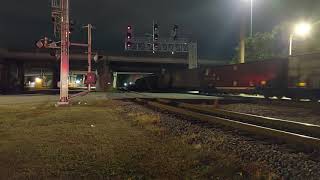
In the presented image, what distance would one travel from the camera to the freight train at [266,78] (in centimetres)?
2749

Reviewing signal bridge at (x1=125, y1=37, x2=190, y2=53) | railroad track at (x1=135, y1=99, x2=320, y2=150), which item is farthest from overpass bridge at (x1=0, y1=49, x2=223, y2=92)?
railroad track at (x1=135, y1=99, x2=320, y2=150)

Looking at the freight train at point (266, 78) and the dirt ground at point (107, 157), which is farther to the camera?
the freight train at point (266, 78)

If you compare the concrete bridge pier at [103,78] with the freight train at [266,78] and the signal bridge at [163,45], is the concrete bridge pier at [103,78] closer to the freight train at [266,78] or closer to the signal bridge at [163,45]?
the signal bridge at [163,45]

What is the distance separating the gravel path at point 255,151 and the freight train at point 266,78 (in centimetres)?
1606

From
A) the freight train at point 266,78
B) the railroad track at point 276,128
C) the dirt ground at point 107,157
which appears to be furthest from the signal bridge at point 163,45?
the dirt ground at point 107,157

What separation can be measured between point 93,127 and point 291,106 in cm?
1350

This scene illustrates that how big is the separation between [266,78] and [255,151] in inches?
968

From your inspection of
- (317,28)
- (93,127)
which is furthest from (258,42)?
(93,127)

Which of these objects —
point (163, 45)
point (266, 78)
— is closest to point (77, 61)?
point (163, 45)

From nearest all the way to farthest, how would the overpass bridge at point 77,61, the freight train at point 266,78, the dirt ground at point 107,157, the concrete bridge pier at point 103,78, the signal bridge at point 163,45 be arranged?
the dirt ground at point 107,157, the freight train at point 266,78, the concrete bridge pier at point 103,78, the signal bridge at point 163,45, the overpass bridge at point 77,61

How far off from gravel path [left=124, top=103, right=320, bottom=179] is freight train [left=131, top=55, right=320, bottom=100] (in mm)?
16063

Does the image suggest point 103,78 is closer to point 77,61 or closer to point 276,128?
point 77,61

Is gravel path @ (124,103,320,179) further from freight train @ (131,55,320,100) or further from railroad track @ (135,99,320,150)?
freight train @ (131,55,320,100)

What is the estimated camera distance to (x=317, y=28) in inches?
2132
